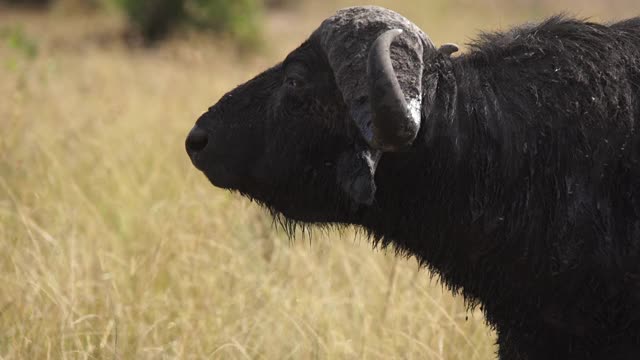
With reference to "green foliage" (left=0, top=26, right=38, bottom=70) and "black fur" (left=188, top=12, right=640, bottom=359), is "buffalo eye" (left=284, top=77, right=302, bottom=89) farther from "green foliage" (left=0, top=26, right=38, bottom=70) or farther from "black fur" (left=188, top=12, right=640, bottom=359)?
"green foliage" (left=0, top=26, right=38, bottom=70)

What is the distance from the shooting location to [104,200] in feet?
19.9

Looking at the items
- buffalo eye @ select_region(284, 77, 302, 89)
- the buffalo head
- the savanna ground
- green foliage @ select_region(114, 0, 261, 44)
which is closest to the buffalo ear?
the buffalo head

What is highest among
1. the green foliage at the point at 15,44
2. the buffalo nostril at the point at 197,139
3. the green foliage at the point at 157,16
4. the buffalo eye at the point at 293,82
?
the buffalo eye at the point at 293,82

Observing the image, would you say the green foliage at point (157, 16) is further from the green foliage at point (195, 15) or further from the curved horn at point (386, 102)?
the curved horn at point (386, 102)

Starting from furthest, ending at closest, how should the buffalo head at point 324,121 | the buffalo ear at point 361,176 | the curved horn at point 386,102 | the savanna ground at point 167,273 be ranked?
the savanna ground at point 167,273, the buffalo ear at point 361,176, the buffalo head at point 324,121, the curved horn at point 386,102

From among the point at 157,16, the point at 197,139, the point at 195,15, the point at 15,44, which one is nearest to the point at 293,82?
the point at 197,139

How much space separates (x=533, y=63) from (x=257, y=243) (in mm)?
2503

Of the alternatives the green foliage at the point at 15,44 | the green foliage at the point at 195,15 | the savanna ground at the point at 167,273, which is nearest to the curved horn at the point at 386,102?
the savanna ground at the point at 167,273

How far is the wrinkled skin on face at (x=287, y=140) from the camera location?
123 inches

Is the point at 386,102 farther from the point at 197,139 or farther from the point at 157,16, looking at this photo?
the point at 157,16

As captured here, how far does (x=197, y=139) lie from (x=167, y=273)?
70.7 inches

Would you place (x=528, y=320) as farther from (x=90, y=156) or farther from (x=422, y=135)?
(x=90, y=156)

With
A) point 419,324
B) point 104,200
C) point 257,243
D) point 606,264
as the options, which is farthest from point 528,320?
point 104,200

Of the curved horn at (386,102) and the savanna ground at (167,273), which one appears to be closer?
the curved horn at (386,102)
